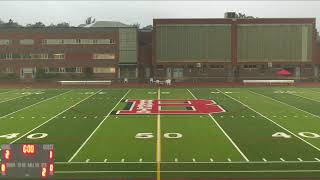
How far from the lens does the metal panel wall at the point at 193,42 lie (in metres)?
74.3

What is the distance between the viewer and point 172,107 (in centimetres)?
3438

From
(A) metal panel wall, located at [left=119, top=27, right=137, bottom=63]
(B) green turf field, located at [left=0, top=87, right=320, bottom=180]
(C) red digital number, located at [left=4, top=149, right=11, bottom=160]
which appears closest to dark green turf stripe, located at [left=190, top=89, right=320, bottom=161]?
(B) green turf field, located at [left=0, top=87, right=320, bottom=180]

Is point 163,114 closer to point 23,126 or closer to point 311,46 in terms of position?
point 23,126

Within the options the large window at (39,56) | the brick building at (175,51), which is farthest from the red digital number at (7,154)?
the large window at (39,56)

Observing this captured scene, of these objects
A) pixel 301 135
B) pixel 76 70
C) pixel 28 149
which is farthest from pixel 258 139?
pixel 76 70

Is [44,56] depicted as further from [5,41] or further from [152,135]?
[152,135]

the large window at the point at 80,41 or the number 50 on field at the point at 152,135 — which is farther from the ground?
the large window at the point at 80,41

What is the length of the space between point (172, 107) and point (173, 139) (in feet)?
41.8

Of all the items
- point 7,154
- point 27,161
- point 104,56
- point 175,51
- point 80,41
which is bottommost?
point 27,161

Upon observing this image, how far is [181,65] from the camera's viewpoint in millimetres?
75125

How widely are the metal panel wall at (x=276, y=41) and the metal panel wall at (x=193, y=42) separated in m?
2.16

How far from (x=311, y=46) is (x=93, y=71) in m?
29.7

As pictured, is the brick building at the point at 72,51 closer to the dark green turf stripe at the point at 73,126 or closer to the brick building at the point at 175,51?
the brick building at the point at 175,51

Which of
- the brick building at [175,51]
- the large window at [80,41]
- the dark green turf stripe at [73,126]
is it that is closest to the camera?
the dark green turf stripe at [73,126]
